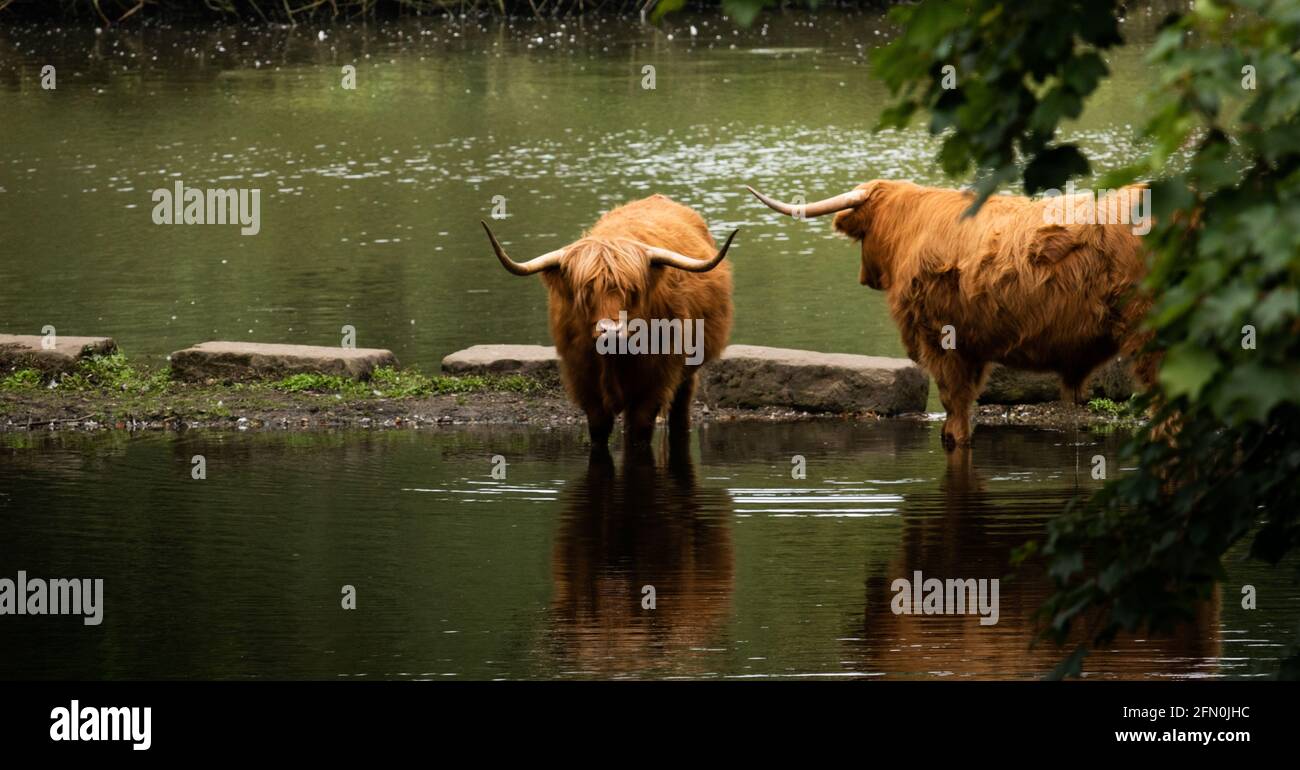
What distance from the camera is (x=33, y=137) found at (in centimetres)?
2348

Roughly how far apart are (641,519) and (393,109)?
1755 cm

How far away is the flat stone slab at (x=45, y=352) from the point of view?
A: 11141 millimetres

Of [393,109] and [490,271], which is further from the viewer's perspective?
[393,109]

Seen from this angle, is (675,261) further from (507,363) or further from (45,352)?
(45,352)

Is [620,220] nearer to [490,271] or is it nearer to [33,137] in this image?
[490,271]

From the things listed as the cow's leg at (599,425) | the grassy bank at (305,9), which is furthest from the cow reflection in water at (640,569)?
the grassy bank at (305,9)

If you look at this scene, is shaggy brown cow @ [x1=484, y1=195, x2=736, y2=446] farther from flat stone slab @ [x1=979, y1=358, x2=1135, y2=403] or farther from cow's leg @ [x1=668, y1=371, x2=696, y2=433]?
flat stone slab @ [x1=979, y1=358, x2=1135, y2=403]

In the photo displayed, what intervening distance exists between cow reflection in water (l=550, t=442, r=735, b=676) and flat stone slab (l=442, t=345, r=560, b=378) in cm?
137

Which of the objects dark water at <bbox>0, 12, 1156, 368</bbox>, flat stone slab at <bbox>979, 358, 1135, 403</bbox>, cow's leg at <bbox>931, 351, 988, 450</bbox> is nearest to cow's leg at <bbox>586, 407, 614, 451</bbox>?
cow's leg at <bbox>931, 351, 988, 450</bbox>

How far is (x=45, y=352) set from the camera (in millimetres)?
11133

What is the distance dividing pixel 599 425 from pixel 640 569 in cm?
249

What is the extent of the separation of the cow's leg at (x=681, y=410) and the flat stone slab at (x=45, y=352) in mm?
3553

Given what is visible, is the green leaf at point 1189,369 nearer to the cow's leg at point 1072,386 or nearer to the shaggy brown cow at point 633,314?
the shaggy brown cow at point 633,314

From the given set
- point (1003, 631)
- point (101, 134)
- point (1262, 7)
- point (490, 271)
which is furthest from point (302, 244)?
point (1262, 7)
